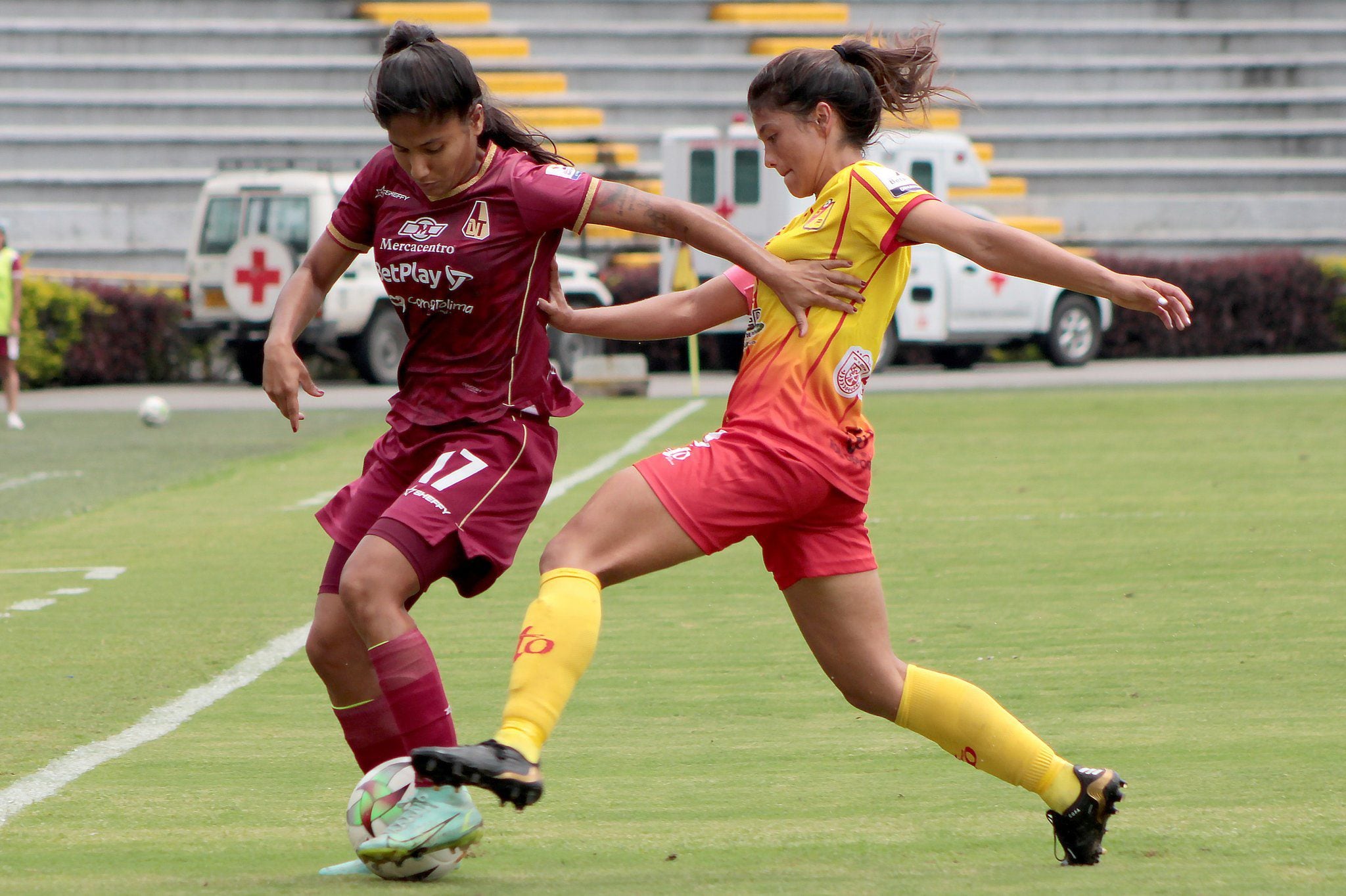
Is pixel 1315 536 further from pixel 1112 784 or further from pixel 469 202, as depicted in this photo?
pixel 469 202

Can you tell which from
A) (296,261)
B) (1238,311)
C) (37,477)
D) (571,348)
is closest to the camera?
(37,477)

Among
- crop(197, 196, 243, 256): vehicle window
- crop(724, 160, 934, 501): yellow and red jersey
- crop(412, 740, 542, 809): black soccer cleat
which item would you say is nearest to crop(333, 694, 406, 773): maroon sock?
crop(412, 740, 542, 809): black soccer cleat

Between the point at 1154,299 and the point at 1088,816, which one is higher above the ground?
the point at 1154,299

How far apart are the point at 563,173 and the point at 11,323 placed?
15343 mm

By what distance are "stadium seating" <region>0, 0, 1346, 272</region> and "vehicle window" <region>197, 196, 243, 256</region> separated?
26.2 feet

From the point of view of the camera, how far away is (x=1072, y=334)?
2462 centimetres

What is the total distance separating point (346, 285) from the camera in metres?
21.5

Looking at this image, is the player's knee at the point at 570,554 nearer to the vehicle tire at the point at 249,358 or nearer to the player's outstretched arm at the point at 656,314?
the player's outstretched arm at the point at 656,314

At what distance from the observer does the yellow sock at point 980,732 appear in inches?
159

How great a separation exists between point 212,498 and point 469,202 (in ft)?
27.6

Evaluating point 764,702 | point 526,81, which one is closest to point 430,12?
point 526,81

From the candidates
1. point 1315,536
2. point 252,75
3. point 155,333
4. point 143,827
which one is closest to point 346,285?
point 155,333

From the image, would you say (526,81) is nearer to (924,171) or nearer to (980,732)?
(924,171)

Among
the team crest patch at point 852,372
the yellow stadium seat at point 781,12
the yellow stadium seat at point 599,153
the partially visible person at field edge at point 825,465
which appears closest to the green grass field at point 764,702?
the partially visible person at field edge at point 825,465
